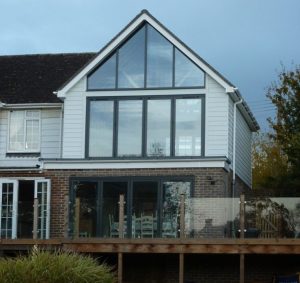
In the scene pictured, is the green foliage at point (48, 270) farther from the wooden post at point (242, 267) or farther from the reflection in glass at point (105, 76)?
the reflection in glass at point (105, 76)

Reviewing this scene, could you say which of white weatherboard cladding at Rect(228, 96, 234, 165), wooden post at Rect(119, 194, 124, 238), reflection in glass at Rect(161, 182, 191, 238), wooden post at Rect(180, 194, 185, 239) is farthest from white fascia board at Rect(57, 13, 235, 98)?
wooden post at Rect(119, 194, 124, 238)

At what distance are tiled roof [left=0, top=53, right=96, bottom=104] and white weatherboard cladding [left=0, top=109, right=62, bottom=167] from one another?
556 millimetres

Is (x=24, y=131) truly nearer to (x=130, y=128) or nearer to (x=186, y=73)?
(x=130, y=128)

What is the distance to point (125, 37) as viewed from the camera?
1028 inches

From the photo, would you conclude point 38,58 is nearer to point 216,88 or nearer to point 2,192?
point 2,192

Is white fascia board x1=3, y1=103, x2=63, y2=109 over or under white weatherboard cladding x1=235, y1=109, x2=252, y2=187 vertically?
over

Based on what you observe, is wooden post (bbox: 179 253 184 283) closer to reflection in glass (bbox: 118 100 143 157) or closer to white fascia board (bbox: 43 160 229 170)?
white fascia board (bbox: 43 160 229 170)

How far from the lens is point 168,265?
81.9 ft

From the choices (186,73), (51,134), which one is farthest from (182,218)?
(51,134)

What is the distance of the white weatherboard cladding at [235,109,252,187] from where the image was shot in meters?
28.7

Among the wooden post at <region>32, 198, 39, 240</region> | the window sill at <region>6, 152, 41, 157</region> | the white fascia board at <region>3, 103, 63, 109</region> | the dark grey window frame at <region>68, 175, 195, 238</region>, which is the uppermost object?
the white fascia board at <region>3, 103, 63, 109</region>

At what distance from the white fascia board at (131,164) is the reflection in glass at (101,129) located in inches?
15.9

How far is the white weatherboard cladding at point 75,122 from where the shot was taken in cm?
2642

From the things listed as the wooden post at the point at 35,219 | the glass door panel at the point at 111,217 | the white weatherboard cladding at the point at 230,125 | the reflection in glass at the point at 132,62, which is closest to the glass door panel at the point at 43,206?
the wooden post at the point at 35,219
